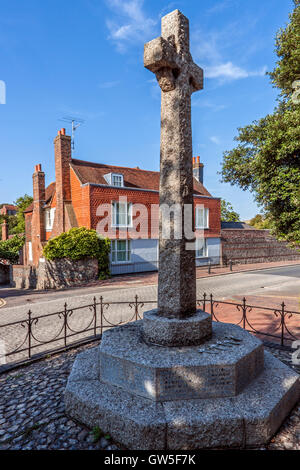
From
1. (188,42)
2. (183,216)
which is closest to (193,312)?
(183,216)

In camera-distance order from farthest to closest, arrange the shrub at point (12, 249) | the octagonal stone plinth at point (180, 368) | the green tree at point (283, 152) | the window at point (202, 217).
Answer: the shrub at point (12, 249) < the window at point (202, 217) < the green tree at point (283, 152) < the octagonal stone plinth at point (180, 368)

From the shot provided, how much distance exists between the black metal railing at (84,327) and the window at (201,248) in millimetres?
15892

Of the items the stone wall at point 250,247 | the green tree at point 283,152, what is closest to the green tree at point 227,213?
the stone wall at point 250,247

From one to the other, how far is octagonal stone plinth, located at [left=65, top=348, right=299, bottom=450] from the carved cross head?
14.1 ft

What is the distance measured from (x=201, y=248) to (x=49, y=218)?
14873 millimetres

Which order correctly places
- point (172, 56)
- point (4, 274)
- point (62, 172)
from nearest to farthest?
point (172, 56) → point (62, 172) → point (4, 274)

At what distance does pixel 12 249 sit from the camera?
32844 millimetres

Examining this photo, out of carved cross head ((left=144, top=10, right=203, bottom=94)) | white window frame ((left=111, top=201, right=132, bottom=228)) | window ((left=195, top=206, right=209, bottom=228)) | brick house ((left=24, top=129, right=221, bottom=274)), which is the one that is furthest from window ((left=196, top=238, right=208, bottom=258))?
carved cross head ((left=144, top=10, right=203, bottom=94))

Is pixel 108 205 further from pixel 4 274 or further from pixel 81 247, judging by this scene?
pixel 4 274

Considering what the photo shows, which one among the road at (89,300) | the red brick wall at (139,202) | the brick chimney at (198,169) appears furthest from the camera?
the brick chimney at (198,169)

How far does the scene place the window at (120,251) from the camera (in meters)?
21.1

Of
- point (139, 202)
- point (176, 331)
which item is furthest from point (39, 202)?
point (176, 331)

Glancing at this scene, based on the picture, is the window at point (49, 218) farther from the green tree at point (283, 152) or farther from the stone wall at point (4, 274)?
the green tree at point (283, 152)

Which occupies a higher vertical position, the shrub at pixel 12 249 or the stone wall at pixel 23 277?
the shrub at pixel 12 249
